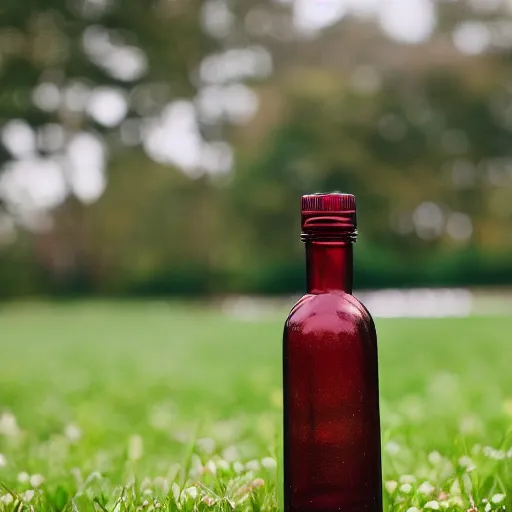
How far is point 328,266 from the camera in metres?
1.85

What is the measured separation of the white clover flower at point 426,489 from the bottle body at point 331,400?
32cm

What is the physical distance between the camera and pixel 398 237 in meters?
25.0

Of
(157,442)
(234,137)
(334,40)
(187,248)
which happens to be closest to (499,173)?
(334,40)

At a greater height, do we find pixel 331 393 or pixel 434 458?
pixel 434 458

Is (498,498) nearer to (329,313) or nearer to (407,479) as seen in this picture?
(407,479)

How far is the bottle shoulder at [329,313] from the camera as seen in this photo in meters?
1.82

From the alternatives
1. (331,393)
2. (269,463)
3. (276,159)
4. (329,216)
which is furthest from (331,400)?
(276,159)

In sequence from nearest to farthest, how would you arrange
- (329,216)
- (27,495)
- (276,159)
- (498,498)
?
(329,216), (498,498), (27,495), (276,159)

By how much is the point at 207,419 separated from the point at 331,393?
229 cm

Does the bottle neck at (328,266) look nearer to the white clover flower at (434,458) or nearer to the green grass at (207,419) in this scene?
the green grass at (207,419)

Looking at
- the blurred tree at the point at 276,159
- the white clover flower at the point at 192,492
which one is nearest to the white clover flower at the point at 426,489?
the white clover flower at the point at 192,492

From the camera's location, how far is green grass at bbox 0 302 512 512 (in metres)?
2.15

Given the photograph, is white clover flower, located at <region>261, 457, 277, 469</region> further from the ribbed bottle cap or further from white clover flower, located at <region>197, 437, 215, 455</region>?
the ribbed bottle cap

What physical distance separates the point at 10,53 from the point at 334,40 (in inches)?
375
